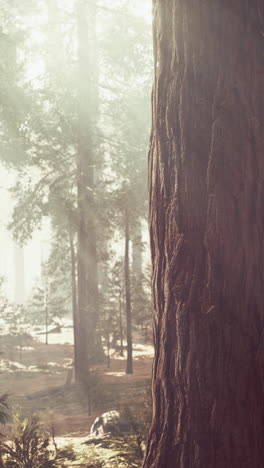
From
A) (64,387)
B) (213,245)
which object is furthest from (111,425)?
(64,387)

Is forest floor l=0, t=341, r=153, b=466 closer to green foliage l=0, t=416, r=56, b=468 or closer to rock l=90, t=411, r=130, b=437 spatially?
rock l=90, t=411, r=130, b=437

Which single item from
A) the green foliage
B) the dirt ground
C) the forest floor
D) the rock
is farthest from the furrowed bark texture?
the dirt ground

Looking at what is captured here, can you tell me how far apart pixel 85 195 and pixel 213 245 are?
13996 millimetres

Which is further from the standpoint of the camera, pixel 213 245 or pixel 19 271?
pixel 19 271

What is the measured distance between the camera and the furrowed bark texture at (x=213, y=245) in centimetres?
307

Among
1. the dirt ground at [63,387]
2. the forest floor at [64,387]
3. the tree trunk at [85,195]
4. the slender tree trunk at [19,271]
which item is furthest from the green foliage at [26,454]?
the slender tree trunk at [19,271]

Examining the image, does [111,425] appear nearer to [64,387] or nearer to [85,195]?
[64,387]

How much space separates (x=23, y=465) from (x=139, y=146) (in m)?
13.4

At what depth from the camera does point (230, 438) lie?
3072mm

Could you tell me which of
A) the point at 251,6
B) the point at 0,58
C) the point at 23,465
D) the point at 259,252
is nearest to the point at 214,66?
the point at 251,6

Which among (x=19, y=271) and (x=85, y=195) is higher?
(x=19, y=271)

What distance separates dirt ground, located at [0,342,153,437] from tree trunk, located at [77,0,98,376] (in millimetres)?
1314

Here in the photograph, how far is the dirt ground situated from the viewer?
13570mm

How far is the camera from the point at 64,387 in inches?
665
